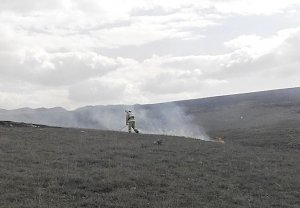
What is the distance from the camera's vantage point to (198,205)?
16438 mm

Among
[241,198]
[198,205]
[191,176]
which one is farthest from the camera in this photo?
[191,176]

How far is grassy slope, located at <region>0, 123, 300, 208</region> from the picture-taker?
1653cm

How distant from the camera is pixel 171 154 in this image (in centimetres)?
2775

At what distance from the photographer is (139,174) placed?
20.5 m

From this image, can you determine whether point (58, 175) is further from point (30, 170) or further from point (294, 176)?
point (294, 176)

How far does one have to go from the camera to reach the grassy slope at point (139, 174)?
16.5 m

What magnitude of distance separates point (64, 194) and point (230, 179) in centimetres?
806

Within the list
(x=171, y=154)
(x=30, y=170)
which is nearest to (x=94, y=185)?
(x=30, y=170)

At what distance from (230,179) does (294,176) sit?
3777mm

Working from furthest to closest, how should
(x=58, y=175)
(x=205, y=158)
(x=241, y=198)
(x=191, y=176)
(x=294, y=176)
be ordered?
(x=205, y=158), (x=294, y=176), (x=191, y=176), (x=58, y=175), (x=241, y=198)

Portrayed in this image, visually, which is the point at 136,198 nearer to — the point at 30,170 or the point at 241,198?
the point at 241,198

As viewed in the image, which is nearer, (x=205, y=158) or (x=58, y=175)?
(x=58, y=175)

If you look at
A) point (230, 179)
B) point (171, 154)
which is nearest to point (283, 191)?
point (230, 179)

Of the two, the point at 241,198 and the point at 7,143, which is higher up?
the point at 7,143
